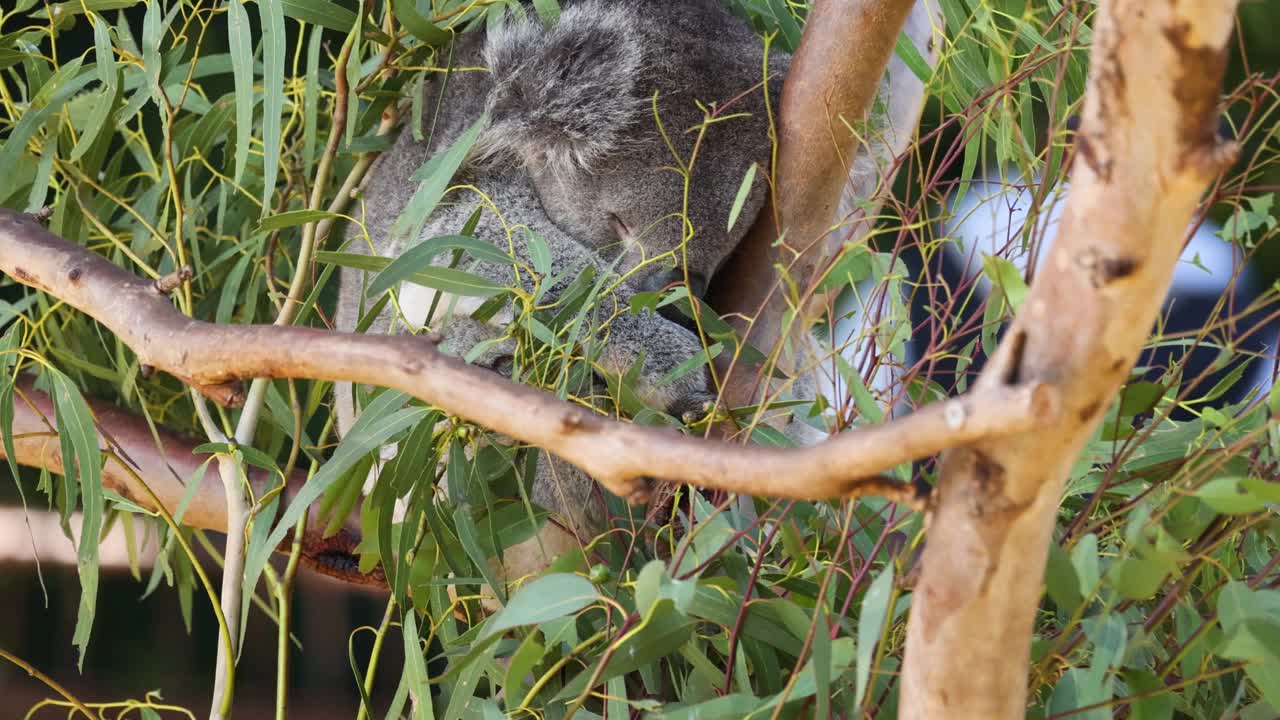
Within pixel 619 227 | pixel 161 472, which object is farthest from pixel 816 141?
pixel 161 472

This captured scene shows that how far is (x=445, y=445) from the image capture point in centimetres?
111

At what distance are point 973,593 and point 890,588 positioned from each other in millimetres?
118

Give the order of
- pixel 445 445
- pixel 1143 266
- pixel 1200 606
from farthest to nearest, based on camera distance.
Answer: pixel 445 445 → pixel 1200 606 → pixel 1143 266

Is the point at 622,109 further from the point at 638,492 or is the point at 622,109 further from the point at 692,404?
the point at 638,492

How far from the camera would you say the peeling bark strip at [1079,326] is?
0.48 metres

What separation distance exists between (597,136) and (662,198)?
0.40 feet

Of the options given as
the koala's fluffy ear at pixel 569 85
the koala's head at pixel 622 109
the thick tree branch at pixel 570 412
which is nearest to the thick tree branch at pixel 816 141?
the koala's head at pixel 622 109

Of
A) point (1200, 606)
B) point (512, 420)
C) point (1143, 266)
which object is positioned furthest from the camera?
point (1200, 606)

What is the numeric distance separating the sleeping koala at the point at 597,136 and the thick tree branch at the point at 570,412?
75 centimetres

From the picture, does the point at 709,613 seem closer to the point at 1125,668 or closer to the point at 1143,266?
the point at 1125,668

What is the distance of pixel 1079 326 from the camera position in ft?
1.68

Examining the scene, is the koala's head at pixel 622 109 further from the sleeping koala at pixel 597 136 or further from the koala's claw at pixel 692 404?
the koala's claw at pixel 692 404

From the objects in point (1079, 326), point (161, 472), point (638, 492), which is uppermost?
point (1079, 326)

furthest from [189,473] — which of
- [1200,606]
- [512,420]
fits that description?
[1200,606]
